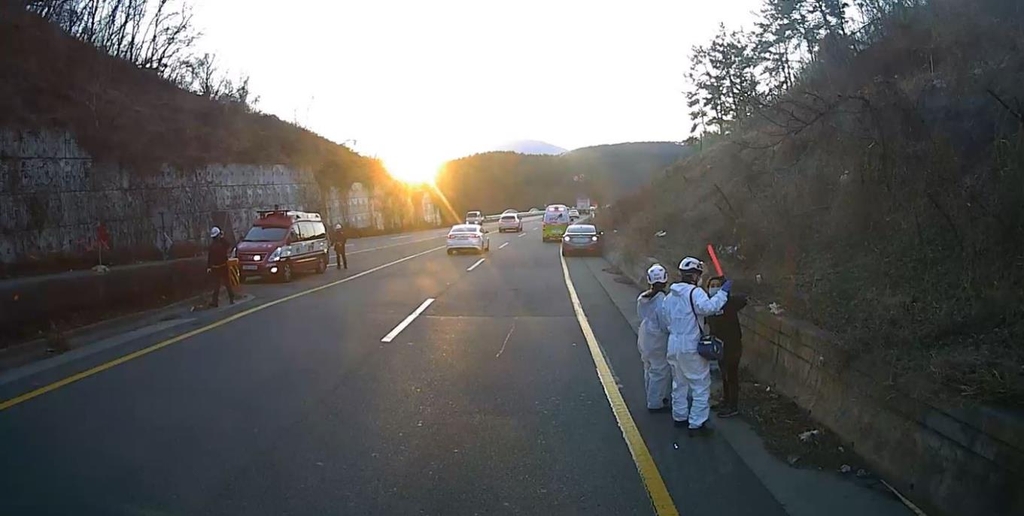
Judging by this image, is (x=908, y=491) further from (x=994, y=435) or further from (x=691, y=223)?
(x=691, y=223)

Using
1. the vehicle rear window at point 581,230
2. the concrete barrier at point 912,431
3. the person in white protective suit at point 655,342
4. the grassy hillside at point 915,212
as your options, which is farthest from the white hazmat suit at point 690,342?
the vehicle rear window at point 581,230

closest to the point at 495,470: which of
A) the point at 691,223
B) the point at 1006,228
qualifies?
the point at 1006,228

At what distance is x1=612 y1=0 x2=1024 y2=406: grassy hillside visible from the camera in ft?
20.1

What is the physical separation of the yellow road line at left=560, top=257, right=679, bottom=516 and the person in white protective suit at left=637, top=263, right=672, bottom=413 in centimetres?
35

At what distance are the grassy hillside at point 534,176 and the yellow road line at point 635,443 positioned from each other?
113 m

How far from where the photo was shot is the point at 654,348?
7.69 meters

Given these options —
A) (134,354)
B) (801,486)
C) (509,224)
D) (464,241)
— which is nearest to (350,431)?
(801,486)

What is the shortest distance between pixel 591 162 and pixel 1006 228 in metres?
137

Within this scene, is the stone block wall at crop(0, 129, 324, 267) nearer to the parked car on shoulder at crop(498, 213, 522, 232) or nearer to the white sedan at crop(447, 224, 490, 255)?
the white sedan at crop(447, 224, 490, 255)

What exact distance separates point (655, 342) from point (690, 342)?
689 mm

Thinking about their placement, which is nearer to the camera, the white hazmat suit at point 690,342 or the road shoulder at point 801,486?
the road shoulder at point 801,486

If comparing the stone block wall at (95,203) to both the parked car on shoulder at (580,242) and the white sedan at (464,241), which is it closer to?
the white sedan at (464,241)

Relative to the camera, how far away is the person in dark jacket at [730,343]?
7.53m

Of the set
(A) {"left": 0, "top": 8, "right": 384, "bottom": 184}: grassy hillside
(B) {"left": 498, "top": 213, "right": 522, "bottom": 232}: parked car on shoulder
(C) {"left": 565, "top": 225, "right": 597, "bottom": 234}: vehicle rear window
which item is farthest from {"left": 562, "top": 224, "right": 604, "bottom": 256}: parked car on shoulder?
(B) {"left": 498, "top": 213, "right": 522, "bottom": 232}: parked car on shoulder
